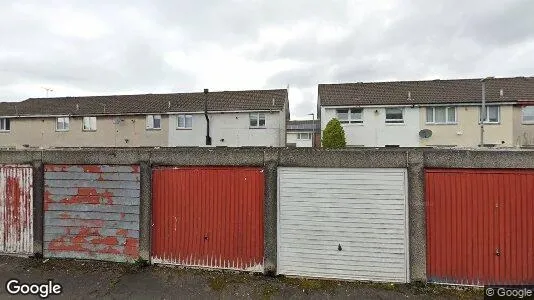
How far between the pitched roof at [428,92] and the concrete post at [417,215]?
16015 millimetres

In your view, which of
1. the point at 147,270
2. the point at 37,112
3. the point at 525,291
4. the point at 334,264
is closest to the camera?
the point at 525,291

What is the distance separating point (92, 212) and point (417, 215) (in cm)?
723

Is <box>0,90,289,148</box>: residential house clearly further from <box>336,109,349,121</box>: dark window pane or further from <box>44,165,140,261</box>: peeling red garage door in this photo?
<box>44,165,140,261</box>: peeling red garage door

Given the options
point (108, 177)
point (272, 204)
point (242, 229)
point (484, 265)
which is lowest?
point (484, 265)

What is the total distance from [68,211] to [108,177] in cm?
130

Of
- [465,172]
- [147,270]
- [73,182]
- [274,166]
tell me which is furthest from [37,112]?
[465,172]

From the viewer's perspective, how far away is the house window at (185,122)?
24.2 meters

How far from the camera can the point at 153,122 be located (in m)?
24.7

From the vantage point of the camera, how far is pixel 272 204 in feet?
21.4

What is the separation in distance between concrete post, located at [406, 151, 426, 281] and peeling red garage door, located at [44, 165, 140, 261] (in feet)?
19.6

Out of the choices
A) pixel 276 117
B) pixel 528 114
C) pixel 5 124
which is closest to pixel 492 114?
pixel 528 114

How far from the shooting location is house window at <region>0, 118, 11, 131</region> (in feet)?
89.3

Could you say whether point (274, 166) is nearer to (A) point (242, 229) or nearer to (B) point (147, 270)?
(A) point (242, 229)

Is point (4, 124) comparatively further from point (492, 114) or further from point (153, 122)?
point (492, 114)
